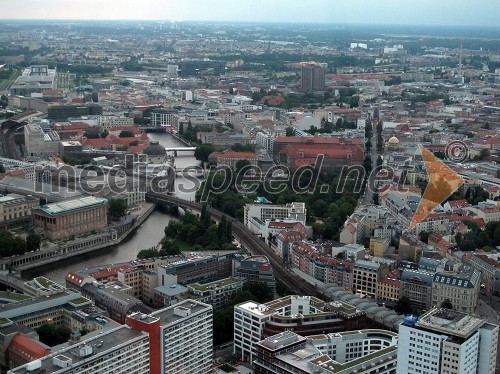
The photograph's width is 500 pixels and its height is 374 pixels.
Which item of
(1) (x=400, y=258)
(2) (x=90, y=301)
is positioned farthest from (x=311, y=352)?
(1) (x=400, y=258)

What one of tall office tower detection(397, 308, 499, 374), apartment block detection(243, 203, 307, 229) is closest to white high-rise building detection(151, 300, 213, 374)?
tall office tower detection(397, 308, 499, 374)

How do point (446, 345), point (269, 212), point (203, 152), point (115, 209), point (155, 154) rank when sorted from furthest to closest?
point (203, 152) → point (155, 154) → point (115, 209) → point (269, 212) → point (446, 345)

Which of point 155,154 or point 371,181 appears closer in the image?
point 371,181

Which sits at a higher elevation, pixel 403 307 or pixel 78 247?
pixel 403 307

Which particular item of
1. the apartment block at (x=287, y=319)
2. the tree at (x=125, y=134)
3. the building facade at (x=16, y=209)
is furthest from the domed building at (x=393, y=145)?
the apartment block at (x=287, y=319)

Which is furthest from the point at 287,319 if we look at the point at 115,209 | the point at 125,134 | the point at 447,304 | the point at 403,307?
the point at 125,134

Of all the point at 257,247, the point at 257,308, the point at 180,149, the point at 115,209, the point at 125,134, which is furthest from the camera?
the point at 125,134

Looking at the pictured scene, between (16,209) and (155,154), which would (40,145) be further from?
(16,209)

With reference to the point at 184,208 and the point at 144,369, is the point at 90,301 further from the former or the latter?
the point at 184,208

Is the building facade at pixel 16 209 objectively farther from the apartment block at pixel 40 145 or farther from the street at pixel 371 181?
the street at pixel 371 181
